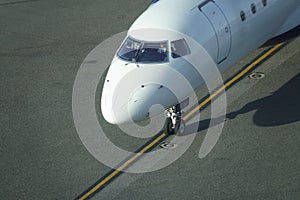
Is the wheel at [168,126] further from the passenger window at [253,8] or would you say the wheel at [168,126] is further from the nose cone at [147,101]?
the passenger window at [253,8]

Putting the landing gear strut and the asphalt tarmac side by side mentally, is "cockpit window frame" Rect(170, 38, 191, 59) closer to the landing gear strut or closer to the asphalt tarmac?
the landing gear strut

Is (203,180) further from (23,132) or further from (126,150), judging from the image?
(23,132)

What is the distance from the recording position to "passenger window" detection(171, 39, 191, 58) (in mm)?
18000

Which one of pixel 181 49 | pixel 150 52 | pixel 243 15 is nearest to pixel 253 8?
pixel 243 15

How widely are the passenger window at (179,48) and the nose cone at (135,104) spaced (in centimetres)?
105

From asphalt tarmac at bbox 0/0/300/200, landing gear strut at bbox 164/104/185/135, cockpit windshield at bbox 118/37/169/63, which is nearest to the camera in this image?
asphalt tarmac at bbox 0/0/300/200

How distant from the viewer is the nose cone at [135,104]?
17281 mm

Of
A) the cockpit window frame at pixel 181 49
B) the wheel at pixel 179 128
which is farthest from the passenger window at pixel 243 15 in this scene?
the wheel at pixel 179 128

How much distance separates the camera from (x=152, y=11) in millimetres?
19281

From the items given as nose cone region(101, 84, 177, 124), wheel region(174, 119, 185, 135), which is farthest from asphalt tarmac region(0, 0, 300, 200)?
nose cone region(101, 84, 177, 124)

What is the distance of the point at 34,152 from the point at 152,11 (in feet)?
17.0

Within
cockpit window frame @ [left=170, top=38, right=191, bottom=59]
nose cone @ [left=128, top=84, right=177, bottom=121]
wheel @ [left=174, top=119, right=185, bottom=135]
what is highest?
cockpit window frame @ [left=170, top=38, right=191, bottom=59]

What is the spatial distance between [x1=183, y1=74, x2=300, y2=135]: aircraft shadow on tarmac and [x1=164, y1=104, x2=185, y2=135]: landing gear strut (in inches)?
9.7

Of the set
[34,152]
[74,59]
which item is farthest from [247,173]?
[74,59]
